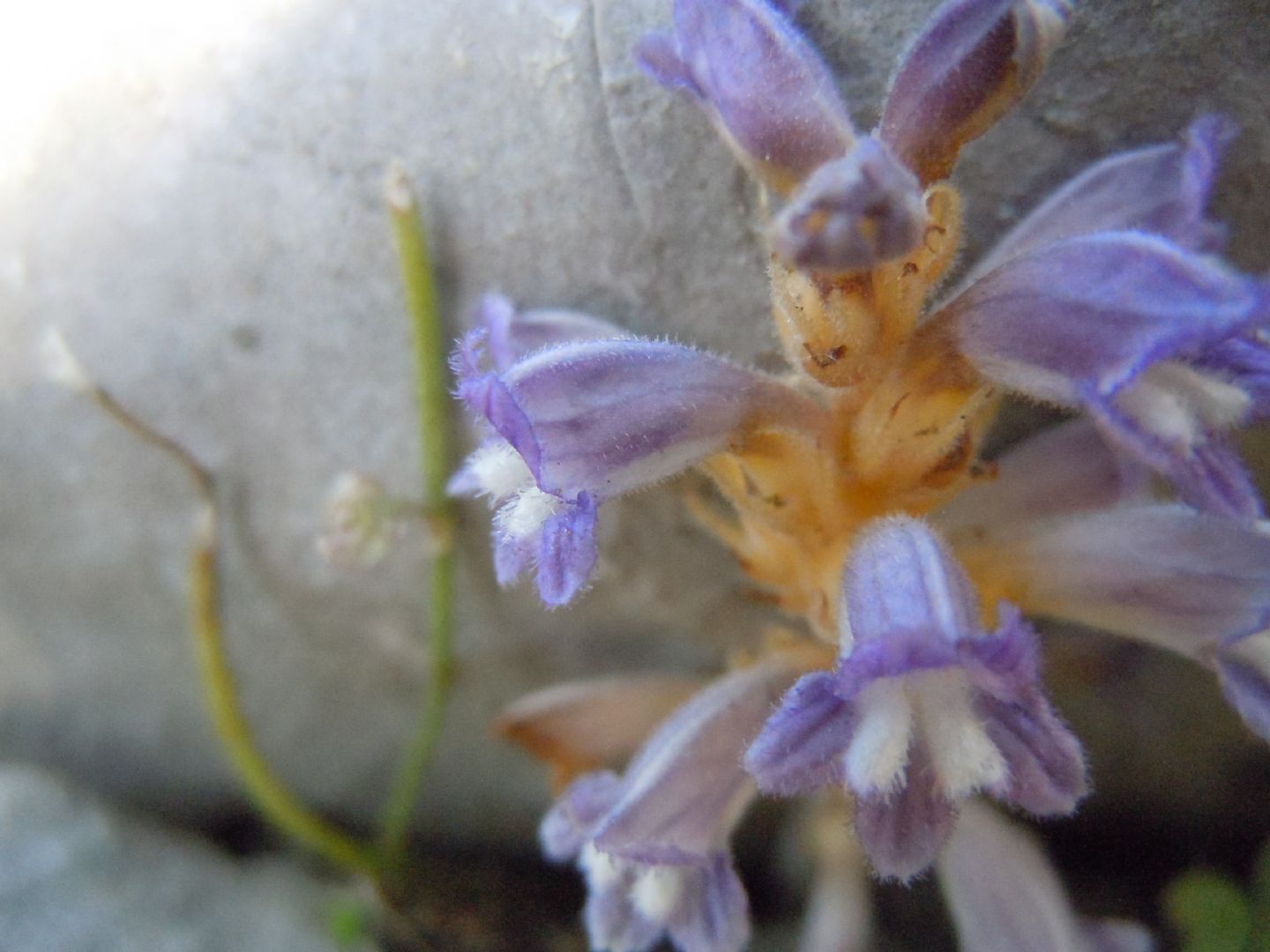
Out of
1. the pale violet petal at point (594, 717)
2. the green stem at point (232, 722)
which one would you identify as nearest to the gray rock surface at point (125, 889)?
the green stem at point (232, 722)

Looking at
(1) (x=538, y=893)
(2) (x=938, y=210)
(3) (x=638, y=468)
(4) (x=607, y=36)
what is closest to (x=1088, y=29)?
(2) (x=938, y=210)

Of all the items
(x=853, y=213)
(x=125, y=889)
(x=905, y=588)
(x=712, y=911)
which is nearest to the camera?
(x=853, y=213)

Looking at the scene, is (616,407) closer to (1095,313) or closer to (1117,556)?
(1095,313)

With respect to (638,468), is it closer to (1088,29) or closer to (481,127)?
(481,127)

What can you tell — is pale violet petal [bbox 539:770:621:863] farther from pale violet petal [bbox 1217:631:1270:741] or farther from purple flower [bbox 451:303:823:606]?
pale violet petal [bbox 1217:631:1270:741]

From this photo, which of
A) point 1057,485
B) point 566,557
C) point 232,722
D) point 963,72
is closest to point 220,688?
point 232,722

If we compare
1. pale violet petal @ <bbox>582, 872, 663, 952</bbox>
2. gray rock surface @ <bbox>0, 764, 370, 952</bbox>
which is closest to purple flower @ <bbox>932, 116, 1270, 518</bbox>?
pale violet petal @ <bbox>582, 872, 663, 952</bbox>
